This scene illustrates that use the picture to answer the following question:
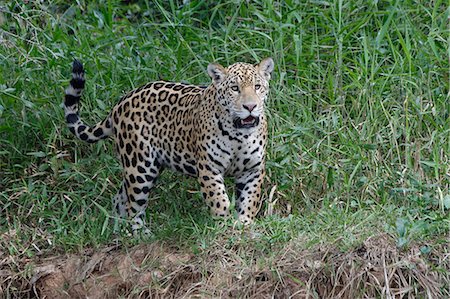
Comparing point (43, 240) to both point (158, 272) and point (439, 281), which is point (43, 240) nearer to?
point (158, 272)

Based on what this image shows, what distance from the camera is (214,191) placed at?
25.9ft

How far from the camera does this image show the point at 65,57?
9203 millimetres

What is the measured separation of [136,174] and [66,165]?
2.24 ft

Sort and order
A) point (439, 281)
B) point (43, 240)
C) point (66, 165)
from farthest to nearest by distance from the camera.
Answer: point (66, 165) < point (43, 240) < point (439, 281)

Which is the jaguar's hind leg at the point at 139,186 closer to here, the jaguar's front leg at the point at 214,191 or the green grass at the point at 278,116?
the green grass at the point at 278,116

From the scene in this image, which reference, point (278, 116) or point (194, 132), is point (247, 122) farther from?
point (278, 116)

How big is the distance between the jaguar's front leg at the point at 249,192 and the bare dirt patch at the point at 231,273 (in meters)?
0.53

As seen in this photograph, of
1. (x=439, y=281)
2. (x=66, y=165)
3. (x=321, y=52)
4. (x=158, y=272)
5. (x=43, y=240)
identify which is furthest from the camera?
(x=321, y=52)

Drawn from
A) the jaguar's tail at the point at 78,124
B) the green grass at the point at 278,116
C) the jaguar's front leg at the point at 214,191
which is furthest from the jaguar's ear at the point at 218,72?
the jaguar's tail at the point at 78,124

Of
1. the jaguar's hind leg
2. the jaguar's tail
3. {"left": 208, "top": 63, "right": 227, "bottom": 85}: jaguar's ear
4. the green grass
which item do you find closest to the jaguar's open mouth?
{"left": 208, "top": 63, "right": 227, "bottom": 85}: jaguar's ear

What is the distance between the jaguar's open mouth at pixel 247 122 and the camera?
773 centimetres

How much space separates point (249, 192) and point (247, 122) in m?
0.56

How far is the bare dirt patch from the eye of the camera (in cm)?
699

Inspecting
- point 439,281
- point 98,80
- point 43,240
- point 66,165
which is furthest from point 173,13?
point 439,281
